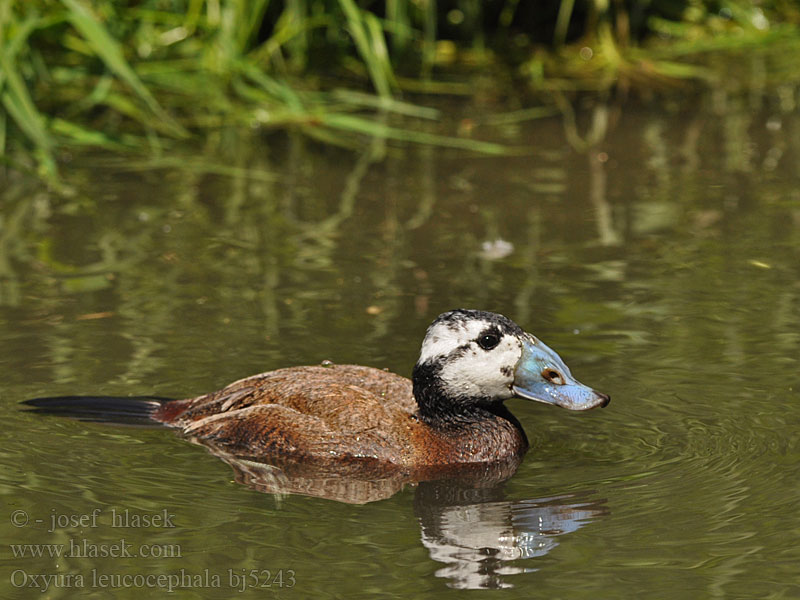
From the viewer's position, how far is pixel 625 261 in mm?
7152

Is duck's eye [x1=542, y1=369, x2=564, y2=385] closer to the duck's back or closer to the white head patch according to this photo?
the white head patch

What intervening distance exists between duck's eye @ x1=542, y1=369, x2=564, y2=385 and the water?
0.25 meters

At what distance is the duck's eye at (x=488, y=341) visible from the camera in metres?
5.03

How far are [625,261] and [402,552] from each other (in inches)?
125

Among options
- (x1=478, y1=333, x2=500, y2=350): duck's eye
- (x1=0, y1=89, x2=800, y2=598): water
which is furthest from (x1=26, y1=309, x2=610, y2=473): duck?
(x1=0, y1=89, x2=800, y2=598): water

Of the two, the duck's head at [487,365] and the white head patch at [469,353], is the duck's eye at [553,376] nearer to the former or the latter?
the duck's head at [487,365]

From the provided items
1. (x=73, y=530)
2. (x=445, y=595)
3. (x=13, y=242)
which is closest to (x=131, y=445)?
(x=73, y=530)

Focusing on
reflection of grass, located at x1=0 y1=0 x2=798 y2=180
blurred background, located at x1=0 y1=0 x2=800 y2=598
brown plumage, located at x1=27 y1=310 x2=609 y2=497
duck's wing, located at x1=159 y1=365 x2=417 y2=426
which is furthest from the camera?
reflection of grass, located at x1=0 y1=0 x2=798 y2=180

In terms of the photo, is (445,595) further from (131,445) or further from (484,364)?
(131,445)

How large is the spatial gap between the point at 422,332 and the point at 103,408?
4.79ft

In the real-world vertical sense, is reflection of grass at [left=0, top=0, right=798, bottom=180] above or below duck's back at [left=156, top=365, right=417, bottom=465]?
above

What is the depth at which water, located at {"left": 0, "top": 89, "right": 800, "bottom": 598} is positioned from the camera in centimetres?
428

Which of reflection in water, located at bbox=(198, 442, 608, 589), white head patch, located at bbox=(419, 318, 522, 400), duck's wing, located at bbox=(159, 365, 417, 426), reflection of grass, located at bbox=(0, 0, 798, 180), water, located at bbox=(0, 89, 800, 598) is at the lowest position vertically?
reflection in water, located at bbox=(198, 442, 608, 589)

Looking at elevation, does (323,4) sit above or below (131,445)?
above
